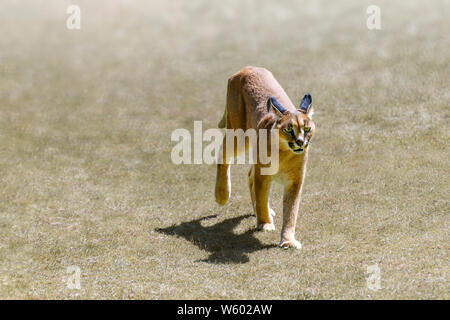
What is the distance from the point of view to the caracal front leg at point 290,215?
32.2ft

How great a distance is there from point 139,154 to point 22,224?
14.6ft

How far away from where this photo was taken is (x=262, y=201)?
10.4m

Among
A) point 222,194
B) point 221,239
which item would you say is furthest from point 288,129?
point 222,194

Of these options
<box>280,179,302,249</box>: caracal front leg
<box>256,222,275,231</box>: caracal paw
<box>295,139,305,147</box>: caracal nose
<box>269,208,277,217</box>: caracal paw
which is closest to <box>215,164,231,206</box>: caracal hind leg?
<box>269,208,277,217</box>: caracal paw

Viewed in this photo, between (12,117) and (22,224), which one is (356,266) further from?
(12,117)

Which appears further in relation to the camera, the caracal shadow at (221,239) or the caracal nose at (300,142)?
the caracal shadow at (221,239)

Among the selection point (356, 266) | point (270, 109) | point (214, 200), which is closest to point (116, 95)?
point (214, 200)

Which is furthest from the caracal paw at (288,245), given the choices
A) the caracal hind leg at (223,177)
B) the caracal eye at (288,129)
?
the caracal hind leg at (223,177)

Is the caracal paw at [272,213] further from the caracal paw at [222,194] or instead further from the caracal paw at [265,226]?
the caracal paw at [222,194]

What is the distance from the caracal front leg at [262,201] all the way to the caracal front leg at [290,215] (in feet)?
1.34

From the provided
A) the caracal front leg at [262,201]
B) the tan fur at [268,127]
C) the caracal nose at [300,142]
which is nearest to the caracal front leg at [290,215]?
the tan fur at [268,127]

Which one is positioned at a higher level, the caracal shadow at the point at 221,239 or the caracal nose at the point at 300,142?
the caracal nose at the point at 300,142

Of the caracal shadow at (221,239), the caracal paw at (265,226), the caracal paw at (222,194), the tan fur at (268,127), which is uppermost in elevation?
the tan fur at (268,127)

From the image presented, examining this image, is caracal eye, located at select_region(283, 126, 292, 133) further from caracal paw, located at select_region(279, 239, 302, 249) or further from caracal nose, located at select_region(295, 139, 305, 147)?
caracal paw, located at select_region(279, 239, 302, 249)
